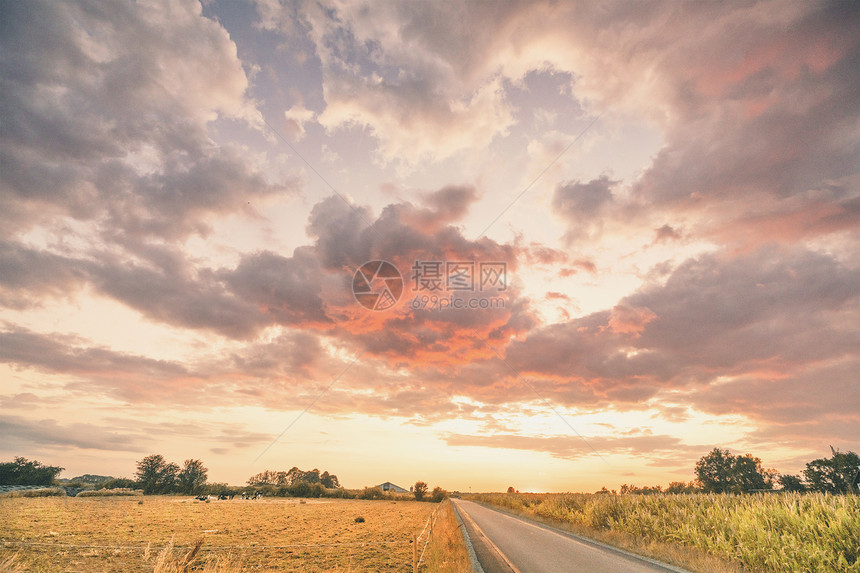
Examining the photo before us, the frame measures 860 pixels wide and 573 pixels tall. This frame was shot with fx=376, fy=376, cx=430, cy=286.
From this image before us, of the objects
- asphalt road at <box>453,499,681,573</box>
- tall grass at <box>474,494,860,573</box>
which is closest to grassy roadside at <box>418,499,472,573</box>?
asphalt road at <box>453,499,681,573</box>

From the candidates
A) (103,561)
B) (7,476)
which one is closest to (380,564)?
(103,561)

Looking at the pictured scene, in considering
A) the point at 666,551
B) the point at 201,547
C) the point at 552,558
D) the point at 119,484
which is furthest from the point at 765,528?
the point at 119,484

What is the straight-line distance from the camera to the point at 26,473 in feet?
359

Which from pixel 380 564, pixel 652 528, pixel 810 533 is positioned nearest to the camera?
pixel 810 533

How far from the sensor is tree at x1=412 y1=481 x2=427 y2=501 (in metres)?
127

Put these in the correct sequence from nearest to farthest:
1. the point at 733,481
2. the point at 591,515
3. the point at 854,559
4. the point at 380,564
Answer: the point at 854,559, the point at 380,564, the point at 591,515, the point at 733,481

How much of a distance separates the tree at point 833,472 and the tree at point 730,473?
14.1m

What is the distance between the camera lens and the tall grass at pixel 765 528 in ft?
35.6

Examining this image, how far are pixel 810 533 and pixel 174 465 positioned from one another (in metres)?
192

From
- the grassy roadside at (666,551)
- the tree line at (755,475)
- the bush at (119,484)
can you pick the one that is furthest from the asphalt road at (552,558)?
the bush at (119,484)

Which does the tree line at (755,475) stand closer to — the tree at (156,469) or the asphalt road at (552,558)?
the asphalt road at (552,558)

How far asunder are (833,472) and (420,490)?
345ft

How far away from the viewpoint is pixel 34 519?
34781mm

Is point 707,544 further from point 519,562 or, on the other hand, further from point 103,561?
point 103,561
